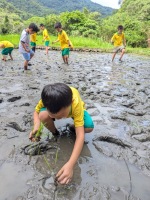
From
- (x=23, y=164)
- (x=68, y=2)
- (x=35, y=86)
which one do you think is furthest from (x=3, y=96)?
(x=68, y=2)

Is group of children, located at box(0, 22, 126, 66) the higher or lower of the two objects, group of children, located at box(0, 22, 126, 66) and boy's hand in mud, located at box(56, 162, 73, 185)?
the higher

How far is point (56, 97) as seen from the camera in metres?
2.08

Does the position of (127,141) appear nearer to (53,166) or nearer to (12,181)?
(53,166)

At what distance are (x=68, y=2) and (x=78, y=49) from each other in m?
Result: 170

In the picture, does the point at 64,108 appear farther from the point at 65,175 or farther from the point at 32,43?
the point at 32,43

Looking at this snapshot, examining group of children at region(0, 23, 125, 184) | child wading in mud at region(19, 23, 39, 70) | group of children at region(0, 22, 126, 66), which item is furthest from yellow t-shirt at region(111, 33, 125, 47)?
group of children at region(0, 23, 125, 184)

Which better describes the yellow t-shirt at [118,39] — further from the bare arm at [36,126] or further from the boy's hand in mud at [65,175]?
the boy's hand in mud at [65,175]

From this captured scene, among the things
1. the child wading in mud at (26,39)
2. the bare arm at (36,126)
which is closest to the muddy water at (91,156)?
the bare arm at (36,126)

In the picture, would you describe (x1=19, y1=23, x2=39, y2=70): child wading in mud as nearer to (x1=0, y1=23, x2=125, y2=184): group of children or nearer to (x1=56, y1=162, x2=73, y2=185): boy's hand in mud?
(x1=0, y1=23, x2=125, y2=184): group of children

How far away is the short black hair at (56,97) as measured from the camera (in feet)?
6.83

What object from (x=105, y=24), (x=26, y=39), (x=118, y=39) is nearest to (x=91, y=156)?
(x=26, y=39)

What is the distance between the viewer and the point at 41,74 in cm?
727

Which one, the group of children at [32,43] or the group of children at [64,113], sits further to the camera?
the group of children at [32,43]

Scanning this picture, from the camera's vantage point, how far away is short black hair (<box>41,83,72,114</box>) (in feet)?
6.83
